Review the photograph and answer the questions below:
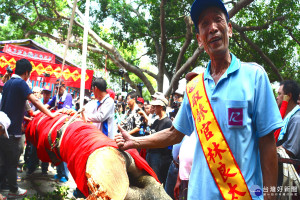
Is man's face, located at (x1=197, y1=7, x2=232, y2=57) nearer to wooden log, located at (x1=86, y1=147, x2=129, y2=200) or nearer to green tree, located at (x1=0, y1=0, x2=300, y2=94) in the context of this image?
wooden log, located at (x1=86, y1=147, x2=129, y2=200)

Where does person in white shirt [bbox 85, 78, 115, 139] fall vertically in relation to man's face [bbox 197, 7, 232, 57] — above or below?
below

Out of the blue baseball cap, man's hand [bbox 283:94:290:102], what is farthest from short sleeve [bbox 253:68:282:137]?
man's hand [bbox 283:94:290:102]

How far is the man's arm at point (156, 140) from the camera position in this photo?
182 centimetres

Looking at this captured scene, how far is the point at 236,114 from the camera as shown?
1300 millimetres

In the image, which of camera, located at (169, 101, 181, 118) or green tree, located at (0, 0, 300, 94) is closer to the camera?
camera, located at (169, 101, 181, 118)

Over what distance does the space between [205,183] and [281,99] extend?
7.00 ft

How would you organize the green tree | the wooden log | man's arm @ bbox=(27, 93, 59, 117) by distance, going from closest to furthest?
the wooden log → man's arm @ bbox=(27, 93, 59, 117) → the green tree

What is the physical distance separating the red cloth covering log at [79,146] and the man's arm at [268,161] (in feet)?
3.98

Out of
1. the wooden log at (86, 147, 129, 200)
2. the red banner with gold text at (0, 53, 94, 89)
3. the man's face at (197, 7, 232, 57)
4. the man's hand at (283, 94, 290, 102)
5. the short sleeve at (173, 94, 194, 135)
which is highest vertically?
the red banner with gold text at (0, 53, 94, 89)

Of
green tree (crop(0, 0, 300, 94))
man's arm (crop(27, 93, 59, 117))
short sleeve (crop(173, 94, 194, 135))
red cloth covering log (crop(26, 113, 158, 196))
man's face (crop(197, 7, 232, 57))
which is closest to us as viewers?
man's face (crop(197, 7, 232, 57))

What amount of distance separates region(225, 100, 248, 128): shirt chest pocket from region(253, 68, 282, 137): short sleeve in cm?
6

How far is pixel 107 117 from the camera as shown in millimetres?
4328

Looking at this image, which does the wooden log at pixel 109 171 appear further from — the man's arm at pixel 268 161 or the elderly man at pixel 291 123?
the elderly man at pixel 291 123

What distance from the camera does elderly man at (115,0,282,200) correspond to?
1289 mm
